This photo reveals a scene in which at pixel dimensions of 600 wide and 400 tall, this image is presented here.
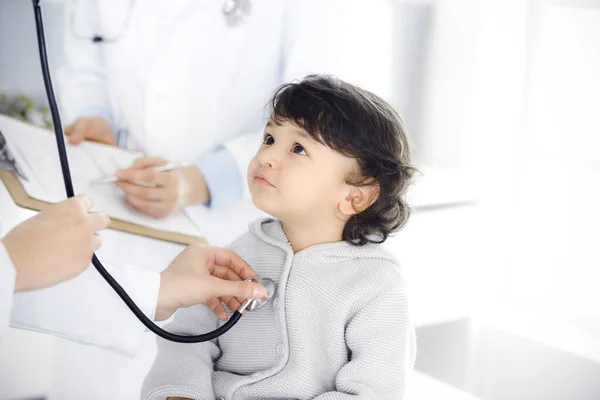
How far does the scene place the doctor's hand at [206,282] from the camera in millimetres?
1004

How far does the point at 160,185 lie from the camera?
1.35 metres

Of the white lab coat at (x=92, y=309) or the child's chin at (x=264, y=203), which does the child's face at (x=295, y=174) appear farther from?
the white lab coat at (x=92, y=309)

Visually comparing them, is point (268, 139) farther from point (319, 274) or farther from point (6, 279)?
point (6, 279)

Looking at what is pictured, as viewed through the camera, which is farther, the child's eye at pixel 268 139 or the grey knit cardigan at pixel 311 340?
the child's eye at pixel 268 139

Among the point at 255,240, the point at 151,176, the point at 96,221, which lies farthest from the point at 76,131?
the point at 96,221

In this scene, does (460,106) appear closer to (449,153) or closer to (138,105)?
(449,153)

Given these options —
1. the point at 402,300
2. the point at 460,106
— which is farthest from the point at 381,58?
the point at 402,300

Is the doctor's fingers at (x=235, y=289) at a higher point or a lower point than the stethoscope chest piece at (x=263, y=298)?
higher

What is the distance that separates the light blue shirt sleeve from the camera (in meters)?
1.39

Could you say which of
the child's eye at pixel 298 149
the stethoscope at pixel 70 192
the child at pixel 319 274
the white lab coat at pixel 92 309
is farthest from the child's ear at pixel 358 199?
the white lab coat at pixel 92 309

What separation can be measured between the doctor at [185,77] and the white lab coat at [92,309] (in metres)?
0.32

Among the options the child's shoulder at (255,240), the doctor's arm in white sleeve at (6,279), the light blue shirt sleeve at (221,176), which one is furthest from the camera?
the light blue shirt sleeve at (221,176)

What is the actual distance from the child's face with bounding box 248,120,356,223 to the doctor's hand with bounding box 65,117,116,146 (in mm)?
358

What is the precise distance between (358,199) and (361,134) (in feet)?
0.38
